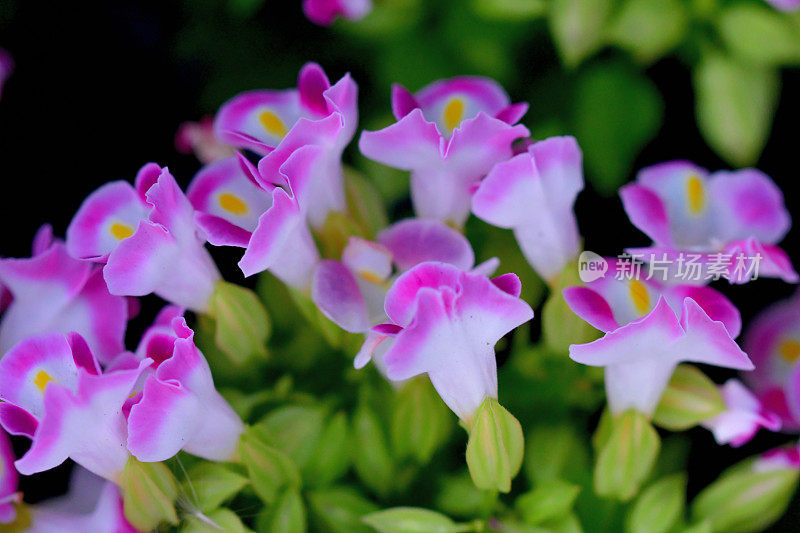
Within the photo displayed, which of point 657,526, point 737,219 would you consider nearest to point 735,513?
point 657,526

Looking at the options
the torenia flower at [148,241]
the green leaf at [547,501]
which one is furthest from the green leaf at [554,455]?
the torenia flower at [148,241]

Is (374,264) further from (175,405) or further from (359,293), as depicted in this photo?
(175,405)

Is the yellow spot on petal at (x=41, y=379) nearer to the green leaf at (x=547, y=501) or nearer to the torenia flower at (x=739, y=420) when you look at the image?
the green leaf at (x=547, y=501)

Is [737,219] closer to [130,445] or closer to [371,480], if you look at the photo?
[371,480]

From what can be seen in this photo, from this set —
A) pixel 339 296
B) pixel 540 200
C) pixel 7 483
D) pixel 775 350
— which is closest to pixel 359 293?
pixel 339 296

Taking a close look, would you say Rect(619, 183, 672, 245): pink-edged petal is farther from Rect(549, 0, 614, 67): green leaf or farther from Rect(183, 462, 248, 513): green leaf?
Rect(183, 462, 248, 513): green leaf

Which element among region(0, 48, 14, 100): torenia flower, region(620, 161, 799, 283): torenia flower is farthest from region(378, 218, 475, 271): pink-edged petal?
region(0, 48, 14, 100): torenia flower

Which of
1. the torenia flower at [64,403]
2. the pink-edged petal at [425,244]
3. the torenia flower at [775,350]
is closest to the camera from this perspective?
the torenia flower at [64,403]
